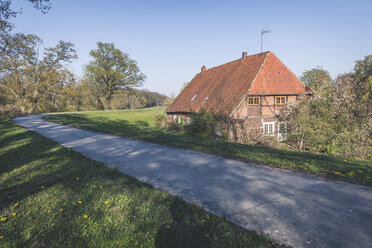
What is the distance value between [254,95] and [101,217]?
53.4 ft

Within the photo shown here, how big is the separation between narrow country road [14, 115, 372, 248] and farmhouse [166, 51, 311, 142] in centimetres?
916

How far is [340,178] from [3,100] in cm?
4623

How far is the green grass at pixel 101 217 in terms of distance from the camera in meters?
2.55

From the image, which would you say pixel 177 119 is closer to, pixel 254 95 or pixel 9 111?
pixel 254 95

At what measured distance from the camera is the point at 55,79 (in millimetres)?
33906

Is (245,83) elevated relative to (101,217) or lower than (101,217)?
elevated

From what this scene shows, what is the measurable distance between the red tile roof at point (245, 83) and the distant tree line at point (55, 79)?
12109 millimetres

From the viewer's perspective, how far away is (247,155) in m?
6.70

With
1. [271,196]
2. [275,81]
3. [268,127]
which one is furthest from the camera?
[275,81]

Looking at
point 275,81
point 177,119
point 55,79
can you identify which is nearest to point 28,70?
point 55,79

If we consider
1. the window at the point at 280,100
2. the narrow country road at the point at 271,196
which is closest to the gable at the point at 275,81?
the window at the point at 280,100

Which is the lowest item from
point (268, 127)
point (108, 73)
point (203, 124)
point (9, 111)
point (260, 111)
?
point (268, 127)

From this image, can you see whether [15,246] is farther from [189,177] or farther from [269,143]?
[269,143]

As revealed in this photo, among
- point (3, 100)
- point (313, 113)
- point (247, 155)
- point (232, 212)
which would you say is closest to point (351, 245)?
point (232, 212)
